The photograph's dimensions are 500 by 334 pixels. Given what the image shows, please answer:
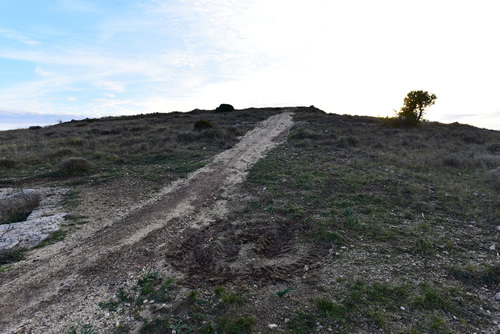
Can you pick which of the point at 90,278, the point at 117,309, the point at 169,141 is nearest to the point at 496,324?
the point at 117,309

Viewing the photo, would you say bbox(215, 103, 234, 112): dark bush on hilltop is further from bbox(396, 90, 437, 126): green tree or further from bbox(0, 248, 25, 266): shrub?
bbox(0, 248, 25, 266): shrub

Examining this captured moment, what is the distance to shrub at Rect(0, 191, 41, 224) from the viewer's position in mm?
8516

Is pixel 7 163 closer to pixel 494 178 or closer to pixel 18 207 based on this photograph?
pixel 18 207

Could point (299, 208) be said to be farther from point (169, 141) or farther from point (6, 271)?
point (169, 141)

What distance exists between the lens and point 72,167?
1316 centimetres

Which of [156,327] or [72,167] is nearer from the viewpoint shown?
[156,327]

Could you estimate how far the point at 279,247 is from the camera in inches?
264

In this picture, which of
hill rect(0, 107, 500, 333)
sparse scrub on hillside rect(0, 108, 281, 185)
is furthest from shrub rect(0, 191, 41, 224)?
sparse scrub on hillside rect(0, 108, 281, 185)

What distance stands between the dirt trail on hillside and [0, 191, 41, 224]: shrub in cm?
299

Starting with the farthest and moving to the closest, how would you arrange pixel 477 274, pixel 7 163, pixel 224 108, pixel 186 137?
pixel 224 108 → pixel 186 137 → pixel 7 163 → pixel 477 274

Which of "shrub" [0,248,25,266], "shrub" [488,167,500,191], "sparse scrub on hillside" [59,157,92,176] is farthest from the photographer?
"sparse scrub on hillside" [59,157,92,176]

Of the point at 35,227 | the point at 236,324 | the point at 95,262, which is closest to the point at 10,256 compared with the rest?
the point at 35,227

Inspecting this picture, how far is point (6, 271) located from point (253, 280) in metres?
5.21

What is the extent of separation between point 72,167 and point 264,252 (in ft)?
36.7
